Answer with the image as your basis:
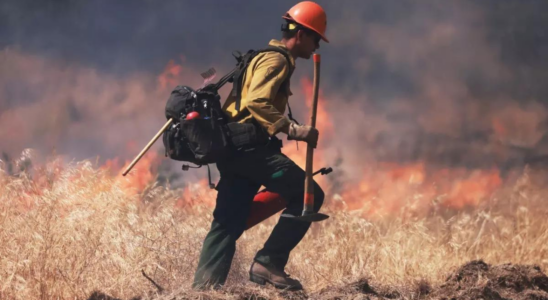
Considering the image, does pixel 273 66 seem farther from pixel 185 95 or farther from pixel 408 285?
pixel 408 285

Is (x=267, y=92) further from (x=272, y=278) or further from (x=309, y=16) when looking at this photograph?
(x=272, y=278)

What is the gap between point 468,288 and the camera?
532 centimetres

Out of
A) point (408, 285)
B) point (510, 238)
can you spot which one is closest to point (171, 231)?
point (408, 285)

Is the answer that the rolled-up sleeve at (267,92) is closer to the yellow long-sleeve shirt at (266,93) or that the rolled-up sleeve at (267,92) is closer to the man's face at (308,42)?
the yellow long-sleeve shirt at (266,93)

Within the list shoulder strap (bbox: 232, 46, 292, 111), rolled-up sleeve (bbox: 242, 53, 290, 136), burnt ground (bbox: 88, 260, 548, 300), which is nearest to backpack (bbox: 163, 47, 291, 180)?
shoulder strap (bbox: 232, 46, 292, 111)

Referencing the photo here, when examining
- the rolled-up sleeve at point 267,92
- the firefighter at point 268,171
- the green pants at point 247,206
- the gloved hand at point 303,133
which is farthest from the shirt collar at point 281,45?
the green pants at point 247,206

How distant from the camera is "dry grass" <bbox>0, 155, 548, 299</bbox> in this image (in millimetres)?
5371

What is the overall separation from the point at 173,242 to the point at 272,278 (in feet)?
4.57

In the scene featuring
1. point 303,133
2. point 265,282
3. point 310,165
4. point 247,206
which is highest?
point 303,133

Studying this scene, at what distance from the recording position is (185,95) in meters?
5.01

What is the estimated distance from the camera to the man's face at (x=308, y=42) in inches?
205

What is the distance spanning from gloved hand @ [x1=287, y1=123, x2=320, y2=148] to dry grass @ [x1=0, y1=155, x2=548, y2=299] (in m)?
1.08

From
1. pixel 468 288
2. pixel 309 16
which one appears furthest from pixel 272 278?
pixel 309 16

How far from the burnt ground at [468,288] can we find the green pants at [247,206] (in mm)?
396
